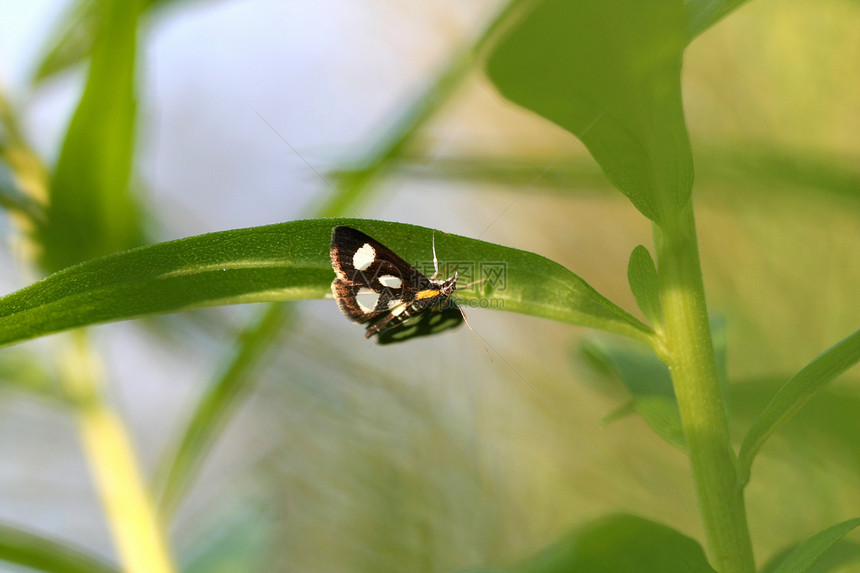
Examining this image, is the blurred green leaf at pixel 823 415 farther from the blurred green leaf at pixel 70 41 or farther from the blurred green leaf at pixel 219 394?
the blurred green leaf at pixel 70 41

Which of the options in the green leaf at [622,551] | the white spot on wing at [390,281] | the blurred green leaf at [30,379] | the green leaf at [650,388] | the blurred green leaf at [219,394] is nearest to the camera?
the green leaf at [622,551]

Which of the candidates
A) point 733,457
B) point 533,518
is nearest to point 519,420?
point 533,518

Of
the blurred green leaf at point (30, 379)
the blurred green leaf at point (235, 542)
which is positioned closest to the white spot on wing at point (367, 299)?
the blurred green leaf at point (235, 542)

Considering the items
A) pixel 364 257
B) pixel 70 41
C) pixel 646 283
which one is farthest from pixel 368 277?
pixel 70 41

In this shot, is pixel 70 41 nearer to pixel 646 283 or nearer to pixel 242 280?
pixel 242 280

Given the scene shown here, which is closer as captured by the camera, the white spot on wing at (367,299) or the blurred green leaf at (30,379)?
the white spot on wing at (367,299)

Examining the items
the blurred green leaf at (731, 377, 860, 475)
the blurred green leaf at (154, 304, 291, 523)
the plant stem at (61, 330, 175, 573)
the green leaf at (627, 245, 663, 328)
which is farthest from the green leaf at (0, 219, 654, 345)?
the plant stem at (61, 330, 175, 573)
